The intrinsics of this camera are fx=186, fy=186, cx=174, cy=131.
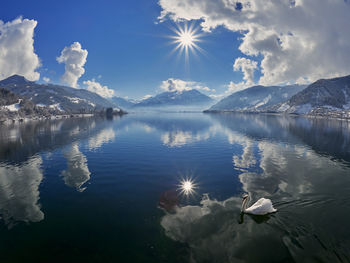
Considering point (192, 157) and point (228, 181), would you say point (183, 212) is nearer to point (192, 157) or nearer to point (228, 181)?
point (228, 181)

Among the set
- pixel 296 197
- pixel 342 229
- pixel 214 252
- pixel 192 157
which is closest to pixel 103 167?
pixel 192 157

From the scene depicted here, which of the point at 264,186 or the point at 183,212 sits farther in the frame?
the point at 264,186

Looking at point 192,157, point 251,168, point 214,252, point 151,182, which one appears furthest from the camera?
point 192,157

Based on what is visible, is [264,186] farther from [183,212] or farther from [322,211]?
[183,212]

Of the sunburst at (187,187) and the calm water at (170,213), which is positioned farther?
the sunburst at (187,187)

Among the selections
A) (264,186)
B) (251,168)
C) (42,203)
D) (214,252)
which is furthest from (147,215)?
(251,168)

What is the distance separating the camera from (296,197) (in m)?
30.0

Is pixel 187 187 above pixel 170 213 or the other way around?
the other way around

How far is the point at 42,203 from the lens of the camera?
29.3 metres

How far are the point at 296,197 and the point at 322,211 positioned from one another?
4.17 metres

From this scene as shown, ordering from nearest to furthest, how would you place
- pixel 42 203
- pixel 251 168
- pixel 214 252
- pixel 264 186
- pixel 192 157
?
pixel 214 252, pixel 42 203, pixel 264 186, pixel 251 168, pixel 192 157

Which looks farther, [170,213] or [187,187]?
[187,187]

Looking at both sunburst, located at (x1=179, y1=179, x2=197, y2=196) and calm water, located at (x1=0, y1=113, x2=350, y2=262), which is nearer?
calm water, located at (x1=0, y1=113, x2=350, y2=262)

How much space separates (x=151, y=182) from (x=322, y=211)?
28144 millimetres
